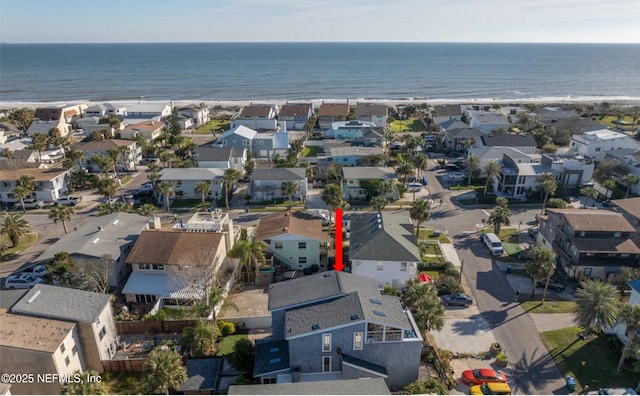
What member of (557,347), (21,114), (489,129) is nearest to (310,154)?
(489,129)

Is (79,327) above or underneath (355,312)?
underneath

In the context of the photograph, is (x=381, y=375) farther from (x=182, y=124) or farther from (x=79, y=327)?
(x=182, y=124)

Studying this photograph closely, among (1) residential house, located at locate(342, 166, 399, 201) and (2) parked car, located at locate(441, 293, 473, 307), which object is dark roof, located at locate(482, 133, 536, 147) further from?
(2) parked car, located at locate(441, 293, 473, 307)

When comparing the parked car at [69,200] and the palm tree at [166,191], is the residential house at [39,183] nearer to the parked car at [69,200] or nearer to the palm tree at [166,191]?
the parked car at [69,200]

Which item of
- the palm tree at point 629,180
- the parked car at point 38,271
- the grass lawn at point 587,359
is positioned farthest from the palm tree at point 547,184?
the parked car at point 38,271

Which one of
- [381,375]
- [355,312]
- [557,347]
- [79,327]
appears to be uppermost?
[355,312]

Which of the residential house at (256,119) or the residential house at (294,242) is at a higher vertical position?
the residential house at (256,119)

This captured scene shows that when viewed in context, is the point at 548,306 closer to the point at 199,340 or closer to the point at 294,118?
the point at 199,340
